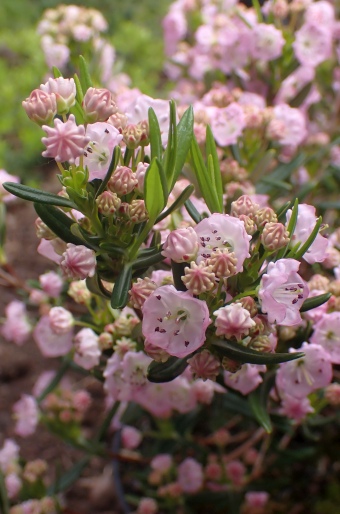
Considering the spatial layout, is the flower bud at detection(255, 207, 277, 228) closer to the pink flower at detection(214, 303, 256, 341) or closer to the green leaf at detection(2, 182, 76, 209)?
the pink flower at detection(214, 303, 256, 341)

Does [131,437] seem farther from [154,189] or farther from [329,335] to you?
[154,189]

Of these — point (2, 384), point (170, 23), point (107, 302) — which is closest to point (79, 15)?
point (170, 23)

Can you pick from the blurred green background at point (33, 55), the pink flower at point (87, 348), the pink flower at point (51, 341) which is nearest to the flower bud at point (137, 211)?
the pink flower at point (87, 348)

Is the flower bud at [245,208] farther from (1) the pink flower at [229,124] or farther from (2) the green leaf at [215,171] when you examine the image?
(1) the pink flower at [229,124]

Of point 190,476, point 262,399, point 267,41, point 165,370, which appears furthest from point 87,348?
point 267,41

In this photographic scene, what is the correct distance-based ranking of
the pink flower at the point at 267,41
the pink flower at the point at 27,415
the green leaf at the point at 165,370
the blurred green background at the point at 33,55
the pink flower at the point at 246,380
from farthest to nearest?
the blurred green background at the point at 33,55
the pink flower at the point at 27,415
the pink flower at the point at 267,41
the pink flower at the point at 246,380
the green leaf at the point at 165,370

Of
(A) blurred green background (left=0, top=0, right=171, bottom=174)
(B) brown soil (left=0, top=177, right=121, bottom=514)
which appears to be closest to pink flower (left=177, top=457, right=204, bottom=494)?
(B) brown soil (left=0, top=177, right=121, bottom=514)
